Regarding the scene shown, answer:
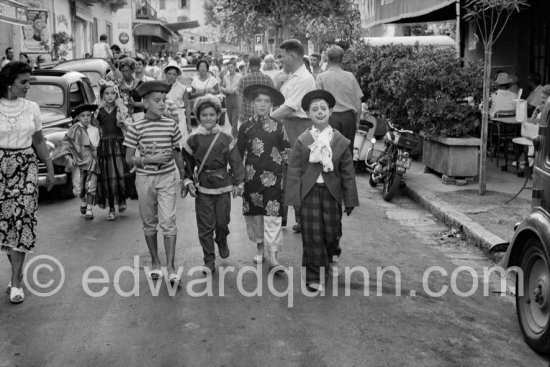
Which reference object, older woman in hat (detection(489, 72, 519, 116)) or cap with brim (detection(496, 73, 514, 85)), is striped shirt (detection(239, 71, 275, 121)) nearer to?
older woman in hat (detection(489, 72, 519, 116))

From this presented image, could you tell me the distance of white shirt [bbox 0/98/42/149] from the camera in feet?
19.4

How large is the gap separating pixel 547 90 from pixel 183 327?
7.63m

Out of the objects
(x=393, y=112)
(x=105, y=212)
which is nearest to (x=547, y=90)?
(x=393, y=112)

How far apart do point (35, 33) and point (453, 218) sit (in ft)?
53.5

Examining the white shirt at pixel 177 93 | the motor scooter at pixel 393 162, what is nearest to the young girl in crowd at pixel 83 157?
the white shirt at pixel 177 93

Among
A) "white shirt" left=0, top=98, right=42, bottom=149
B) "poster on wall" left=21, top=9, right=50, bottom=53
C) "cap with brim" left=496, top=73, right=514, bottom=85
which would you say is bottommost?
"white shirt" left=0, top=98, right=42, bottom=149

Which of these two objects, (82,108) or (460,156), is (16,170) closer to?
(82,108)

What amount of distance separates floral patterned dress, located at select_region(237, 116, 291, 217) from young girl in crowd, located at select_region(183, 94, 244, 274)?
0.19m

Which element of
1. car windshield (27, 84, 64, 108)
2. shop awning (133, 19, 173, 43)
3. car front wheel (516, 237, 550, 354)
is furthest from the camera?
shop awning (133, 19, 173, 43)

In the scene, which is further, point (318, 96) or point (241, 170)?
point (241, 170)

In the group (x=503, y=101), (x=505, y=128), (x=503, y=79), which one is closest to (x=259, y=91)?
(x=505, y=128)

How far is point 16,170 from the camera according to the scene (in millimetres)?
6000

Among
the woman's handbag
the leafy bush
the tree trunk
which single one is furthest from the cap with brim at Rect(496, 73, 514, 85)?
the woman's handbag

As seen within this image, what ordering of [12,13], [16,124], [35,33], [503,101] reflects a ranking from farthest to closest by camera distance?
[35,33]
[12,13]
[503,101]
[16,124]
